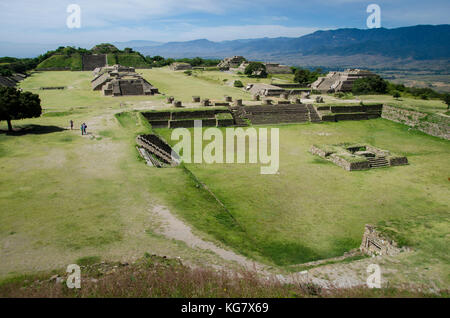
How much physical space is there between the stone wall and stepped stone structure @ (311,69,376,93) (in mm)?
11690

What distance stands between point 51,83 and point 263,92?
32736 millimetres

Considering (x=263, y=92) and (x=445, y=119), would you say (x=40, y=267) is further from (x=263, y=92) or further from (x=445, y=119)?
(x=263, y=92)

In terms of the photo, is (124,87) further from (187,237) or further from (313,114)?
(187,237)

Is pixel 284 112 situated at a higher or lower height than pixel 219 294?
higher

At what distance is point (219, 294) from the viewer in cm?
589

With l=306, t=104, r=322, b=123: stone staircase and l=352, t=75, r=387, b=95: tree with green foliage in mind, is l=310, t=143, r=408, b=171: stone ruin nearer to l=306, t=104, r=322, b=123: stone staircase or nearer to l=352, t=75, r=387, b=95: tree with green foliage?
l=306, t=104, r=322, b=123: stone staircase

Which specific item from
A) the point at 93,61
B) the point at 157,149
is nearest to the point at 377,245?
the point at 157,149

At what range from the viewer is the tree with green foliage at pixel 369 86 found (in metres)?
41.9

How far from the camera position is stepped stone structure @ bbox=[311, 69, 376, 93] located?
144ft

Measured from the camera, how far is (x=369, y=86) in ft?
138

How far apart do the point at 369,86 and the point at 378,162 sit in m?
27.4

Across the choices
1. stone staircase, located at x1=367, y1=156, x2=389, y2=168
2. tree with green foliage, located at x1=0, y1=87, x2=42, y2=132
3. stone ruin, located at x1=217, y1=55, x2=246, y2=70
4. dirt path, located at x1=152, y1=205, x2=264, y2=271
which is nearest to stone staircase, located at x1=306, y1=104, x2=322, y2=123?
stone staircase, located at x1=367, y1=156, x2=389, y2=168
